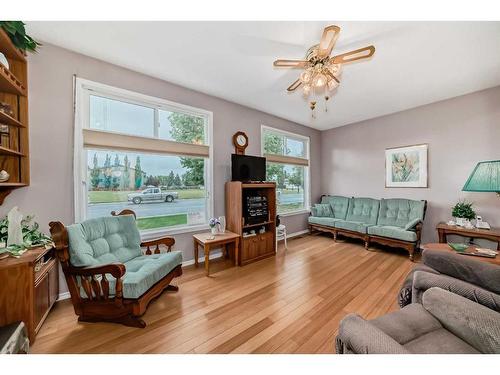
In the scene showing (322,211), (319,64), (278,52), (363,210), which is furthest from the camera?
(322,211)

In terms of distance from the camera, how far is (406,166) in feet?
12.1

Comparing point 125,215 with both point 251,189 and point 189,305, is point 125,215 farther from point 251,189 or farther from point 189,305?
point 251,189

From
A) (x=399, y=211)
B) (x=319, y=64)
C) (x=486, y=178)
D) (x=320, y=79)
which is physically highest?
(x=319, y=64)

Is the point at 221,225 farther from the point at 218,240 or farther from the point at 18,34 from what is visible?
the point at 18,34

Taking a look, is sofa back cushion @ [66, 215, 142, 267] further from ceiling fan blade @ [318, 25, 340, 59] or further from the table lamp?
the table lamp

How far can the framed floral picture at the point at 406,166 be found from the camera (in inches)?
138

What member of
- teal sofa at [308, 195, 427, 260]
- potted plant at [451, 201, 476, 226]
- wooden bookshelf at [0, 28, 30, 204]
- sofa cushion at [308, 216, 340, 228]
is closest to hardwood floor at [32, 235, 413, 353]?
teal sofa at [308, 195, 427, 260]

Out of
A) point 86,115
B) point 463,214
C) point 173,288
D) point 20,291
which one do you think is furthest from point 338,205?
point 20,291

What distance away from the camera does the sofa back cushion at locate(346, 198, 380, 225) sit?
152 inches

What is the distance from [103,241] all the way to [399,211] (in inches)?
182

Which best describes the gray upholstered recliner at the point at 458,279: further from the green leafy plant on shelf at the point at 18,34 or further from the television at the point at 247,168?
the green leafy plant on shelf at the point at 18,34

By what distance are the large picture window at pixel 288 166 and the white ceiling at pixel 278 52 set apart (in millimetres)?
1146

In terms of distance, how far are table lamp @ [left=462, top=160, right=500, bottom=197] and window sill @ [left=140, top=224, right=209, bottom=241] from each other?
3628 millimetres
